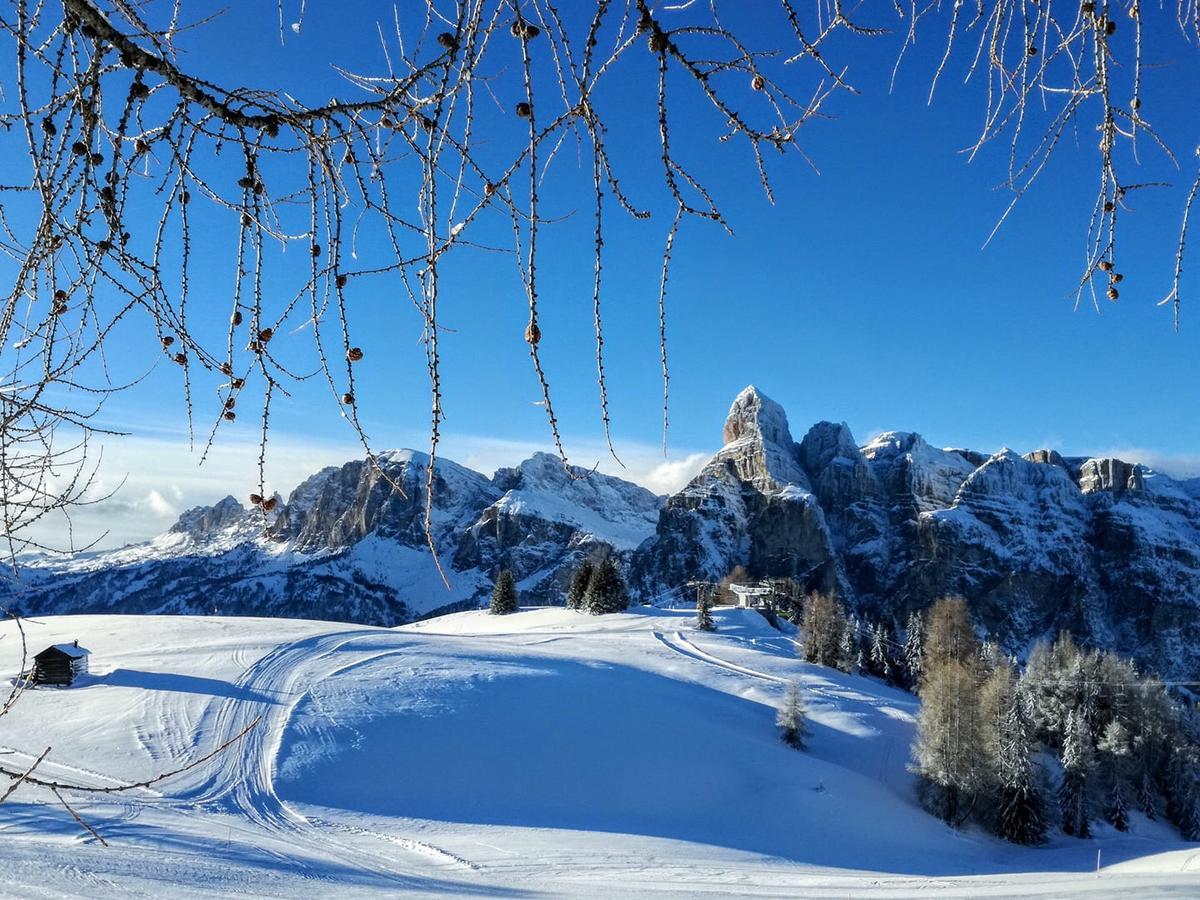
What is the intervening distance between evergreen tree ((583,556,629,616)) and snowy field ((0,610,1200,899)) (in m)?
16.9


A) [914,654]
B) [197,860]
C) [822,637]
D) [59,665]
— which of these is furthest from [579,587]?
[197,860]

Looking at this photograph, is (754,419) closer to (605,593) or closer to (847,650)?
(605,593)

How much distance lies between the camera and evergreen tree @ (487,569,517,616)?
2291 inches

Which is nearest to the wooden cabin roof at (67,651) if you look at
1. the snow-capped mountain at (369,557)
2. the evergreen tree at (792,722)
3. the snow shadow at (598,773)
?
the snow shadow at (598,773)

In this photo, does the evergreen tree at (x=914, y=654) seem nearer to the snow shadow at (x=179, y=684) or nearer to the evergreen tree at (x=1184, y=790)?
→ the evergreen tree at (x=1184, y=790)

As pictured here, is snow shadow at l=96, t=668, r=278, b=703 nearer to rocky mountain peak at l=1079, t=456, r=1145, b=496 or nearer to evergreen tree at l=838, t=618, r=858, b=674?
evergreen tree at l=838, t=618, r=858, b=674

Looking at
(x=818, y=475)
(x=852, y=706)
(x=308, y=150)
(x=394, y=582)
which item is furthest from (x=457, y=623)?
(x=394, y=582)

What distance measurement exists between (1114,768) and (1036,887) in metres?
24.0

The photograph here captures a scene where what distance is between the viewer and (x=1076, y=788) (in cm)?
2573

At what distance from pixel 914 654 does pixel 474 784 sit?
4470 cm

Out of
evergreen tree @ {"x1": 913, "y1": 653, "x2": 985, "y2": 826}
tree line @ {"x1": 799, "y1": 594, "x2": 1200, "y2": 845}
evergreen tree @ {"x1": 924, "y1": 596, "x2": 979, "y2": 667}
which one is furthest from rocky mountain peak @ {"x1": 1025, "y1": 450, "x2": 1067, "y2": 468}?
evergreen tree @ {"x1": 913, "y1": 653, "x2": 985, "y2": 826}

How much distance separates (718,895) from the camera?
10.1 m

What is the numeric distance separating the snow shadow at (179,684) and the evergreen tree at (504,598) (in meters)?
35.1

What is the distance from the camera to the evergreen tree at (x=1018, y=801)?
76.3 ft
